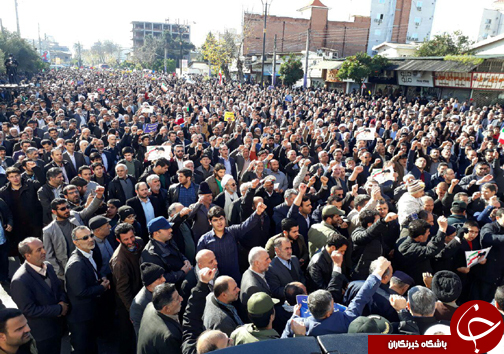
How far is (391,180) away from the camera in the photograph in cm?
643

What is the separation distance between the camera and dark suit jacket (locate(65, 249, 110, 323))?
344cm

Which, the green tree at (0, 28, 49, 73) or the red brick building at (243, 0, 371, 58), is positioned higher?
the red brick building at (243, 0, 371, 58)

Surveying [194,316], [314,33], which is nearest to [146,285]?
[194,316]

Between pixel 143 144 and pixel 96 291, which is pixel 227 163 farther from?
pixel 96 291

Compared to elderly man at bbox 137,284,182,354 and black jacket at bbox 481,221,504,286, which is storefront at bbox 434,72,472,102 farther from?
elderly man at bbox 137,284,182,354

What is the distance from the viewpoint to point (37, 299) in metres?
3.27

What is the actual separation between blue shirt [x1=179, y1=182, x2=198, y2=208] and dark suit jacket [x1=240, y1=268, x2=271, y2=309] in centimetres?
235

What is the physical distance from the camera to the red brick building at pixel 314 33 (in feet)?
186

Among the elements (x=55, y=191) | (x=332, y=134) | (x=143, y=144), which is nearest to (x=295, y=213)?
(x=55, y=191)

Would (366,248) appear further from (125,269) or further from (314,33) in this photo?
(314,33)

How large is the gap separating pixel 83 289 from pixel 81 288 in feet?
0.07

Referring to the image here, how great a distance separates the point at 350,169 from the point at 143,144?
4.65 metres

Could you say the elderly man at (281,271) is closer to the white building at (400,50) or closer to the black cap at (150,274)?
the black cap at (150,274)

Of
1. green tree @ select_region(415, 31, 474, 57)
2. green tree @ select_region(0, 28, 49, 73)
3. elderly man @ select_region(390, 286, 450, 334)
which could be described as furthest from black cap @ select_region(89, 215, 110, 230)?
green tree @ select_region(0, 28, 49, 73)
